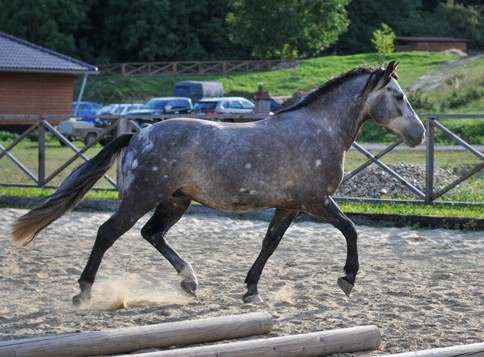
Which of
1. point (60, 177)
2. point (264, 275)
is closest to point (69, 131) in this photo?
point (60, 177)

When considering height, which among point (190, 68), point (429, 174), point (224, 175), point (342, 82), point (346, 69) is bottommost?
point (190, 68)

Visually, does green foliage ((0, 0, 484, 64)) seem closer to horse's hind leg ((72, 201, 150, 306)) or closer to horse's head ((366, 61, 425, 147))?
horse's head ((366, 61, 425, 147))

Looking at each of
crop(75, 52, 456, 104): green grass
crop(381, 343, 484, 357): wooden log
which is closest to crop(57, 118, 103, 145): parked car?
crop(75, 52, 456, 104): green grass

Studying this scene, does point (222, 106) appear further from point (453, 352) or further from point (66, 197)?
point (453, 352)

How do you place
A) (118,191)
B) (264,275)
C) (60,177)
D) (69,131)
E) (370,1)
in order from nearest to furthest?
(264,275) → (118,191) → (60,177) → (69,131) → (370,1)

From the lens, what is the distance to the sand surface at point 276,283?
22.3 feet

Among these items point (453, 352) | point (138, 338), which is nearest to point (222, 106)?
point (138, 338)

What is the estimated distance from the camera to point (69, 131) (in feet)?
116

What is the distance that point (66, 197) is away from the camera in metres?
7.80

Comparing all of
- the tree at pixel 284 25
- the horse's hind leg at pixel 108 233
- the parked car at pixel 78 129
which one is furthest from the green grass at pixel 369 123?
the horse's hind leg at pixel 108 233

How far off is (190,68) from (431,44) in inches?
811

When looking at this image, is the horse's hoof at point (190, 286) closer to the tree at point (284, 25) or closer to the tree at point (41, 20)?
the tree at point (284, 25)

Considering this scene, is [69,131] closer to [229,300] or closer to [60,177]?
[60,177]

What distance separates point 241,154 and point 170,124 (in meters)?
0.66
